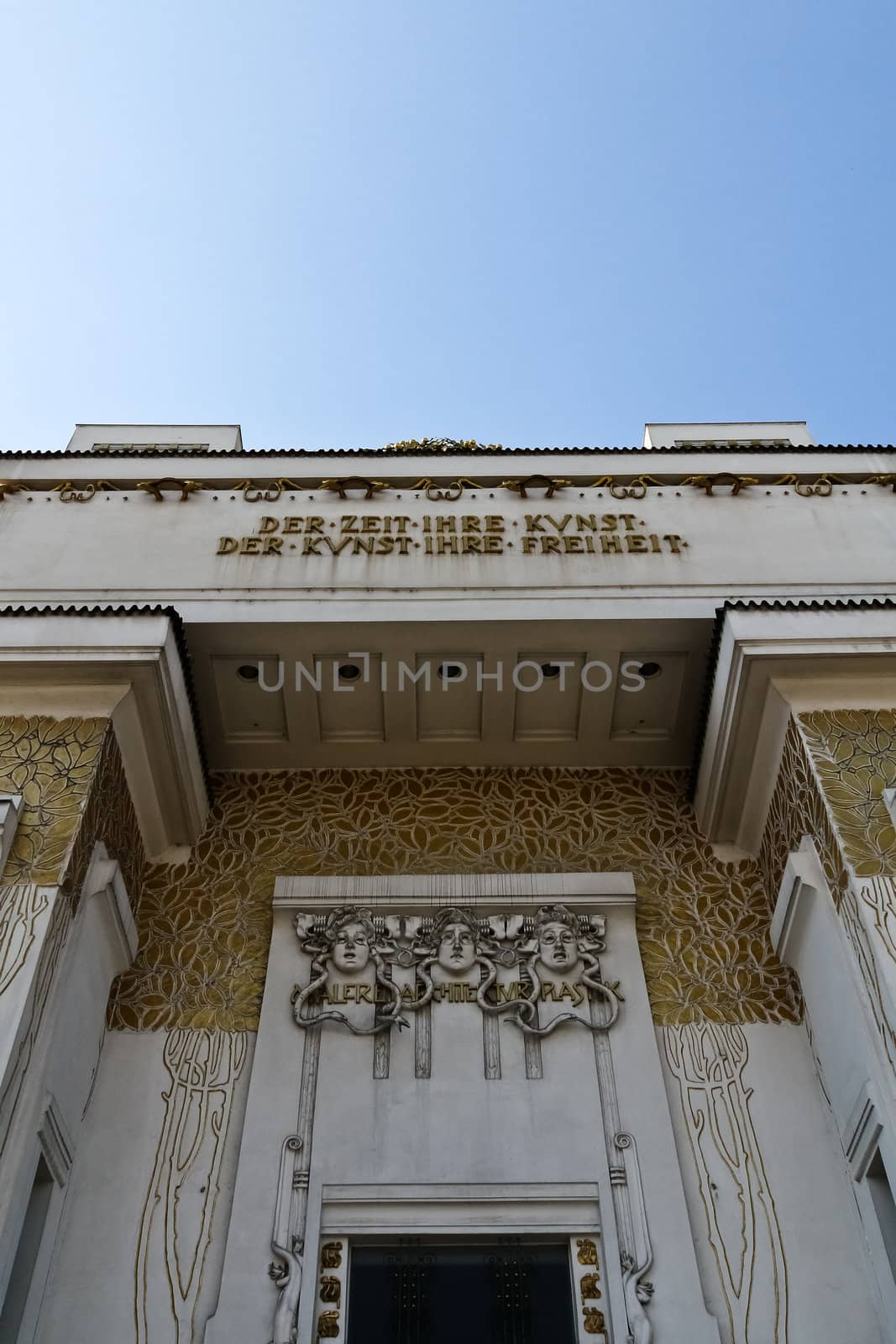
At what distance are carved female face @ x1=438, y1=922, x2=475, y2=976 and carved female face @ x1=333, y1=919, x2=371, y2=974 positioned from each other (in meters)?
0.38

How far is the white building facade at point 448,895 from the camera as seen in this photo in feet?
15.6

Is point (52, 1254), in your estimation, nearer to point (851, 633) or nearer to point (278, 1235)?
A: point (278, 1235)

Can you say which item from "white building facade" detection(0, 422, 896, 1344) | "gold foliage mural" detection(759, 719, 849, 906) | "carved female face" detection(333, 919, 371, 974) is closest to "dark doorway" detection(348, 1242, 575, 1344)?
"white building facade" detection(0, 422, 896, 1344)

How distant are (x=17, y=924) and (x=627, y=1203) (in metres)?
2.82

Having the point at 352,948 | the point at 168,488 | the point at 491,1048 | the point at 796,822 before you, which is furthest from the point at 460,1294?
the point at 168,488

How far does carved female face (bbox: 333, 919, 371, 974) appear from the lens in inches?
226

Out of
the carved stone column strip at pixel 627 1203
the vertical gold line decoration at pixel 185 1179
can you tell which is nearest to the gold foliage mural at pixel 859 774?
the carved stone column strip at pixel 627 1203

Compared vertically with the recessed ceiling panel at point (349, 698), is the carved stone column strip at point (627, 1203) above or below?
below

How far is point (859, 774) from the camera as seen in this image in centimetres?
532

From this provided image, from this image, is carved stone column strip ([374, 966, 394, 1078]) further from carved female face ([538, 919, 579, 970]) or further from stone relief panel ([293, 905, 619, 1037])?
carved female face ([538, 919, 579, 970])

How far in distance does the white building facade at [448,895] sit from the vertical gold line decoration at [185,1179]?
0.02 metres

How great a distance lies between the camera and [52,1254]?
4836 mm

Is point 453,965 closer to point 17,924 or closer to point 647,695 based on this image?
point 647,695

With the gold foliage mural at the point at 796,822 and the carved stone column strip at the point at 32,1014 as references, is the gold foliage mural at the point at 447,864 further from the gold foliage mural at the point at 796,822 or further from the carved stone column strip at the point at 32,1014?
the carved stone column strip at the point at 32,1014
